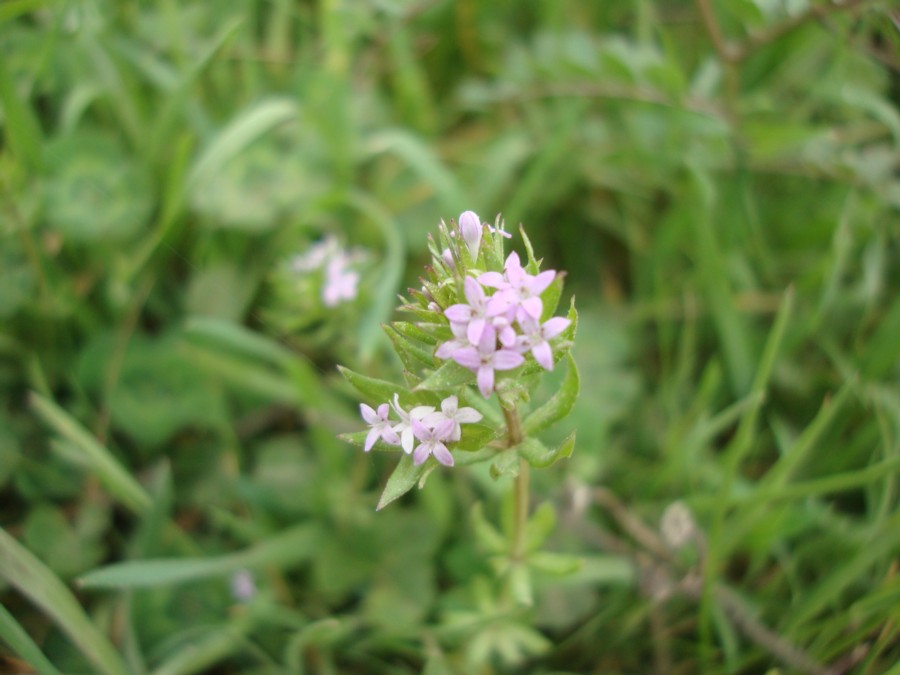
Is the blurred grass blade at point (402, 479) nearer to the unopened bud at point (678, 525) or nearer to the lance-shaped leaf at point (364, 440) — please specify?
the lance-shaped leaf at point (364, 440)

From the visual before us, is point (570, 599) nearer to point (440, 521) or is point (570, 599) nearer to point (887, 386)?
point (440, 521)

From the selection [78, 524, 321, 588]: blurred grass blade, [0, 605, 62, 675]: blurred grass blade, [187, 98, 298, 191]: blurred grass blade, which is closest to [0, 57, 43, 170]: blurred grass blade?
[187, 98, 298, 191]: blurred grass blade

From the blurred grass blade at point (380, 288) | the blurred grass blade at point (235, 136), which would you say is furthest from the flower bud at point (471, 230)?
the blurred grass blade at point (235, 136)

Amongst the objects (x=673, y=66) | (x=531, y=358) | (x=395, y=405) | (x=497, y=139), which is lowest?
(x=395, y=405)

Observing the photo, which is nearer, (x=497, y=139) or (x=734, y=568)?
(x=734, y=568)

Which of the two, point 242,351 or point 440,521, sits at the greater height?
point 242,351

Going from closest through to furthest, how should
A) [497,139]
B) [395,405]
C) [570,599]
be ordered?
[395,405] → [570,599] → [497,139]

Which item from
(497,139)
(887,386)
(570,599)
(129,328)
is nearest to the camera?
(570,599)

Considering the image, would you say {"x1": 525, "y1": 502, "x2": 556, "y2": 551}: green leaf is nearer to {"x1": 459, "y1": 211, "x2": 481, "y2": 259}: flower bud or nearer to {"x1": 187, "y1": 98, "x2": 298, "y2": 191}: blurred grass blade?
{"x1": 459, "y1": 211, "x2": 481, "y2": 259}: flower bud

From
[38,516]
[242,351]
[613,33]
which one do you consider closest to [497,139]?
[613,33]
